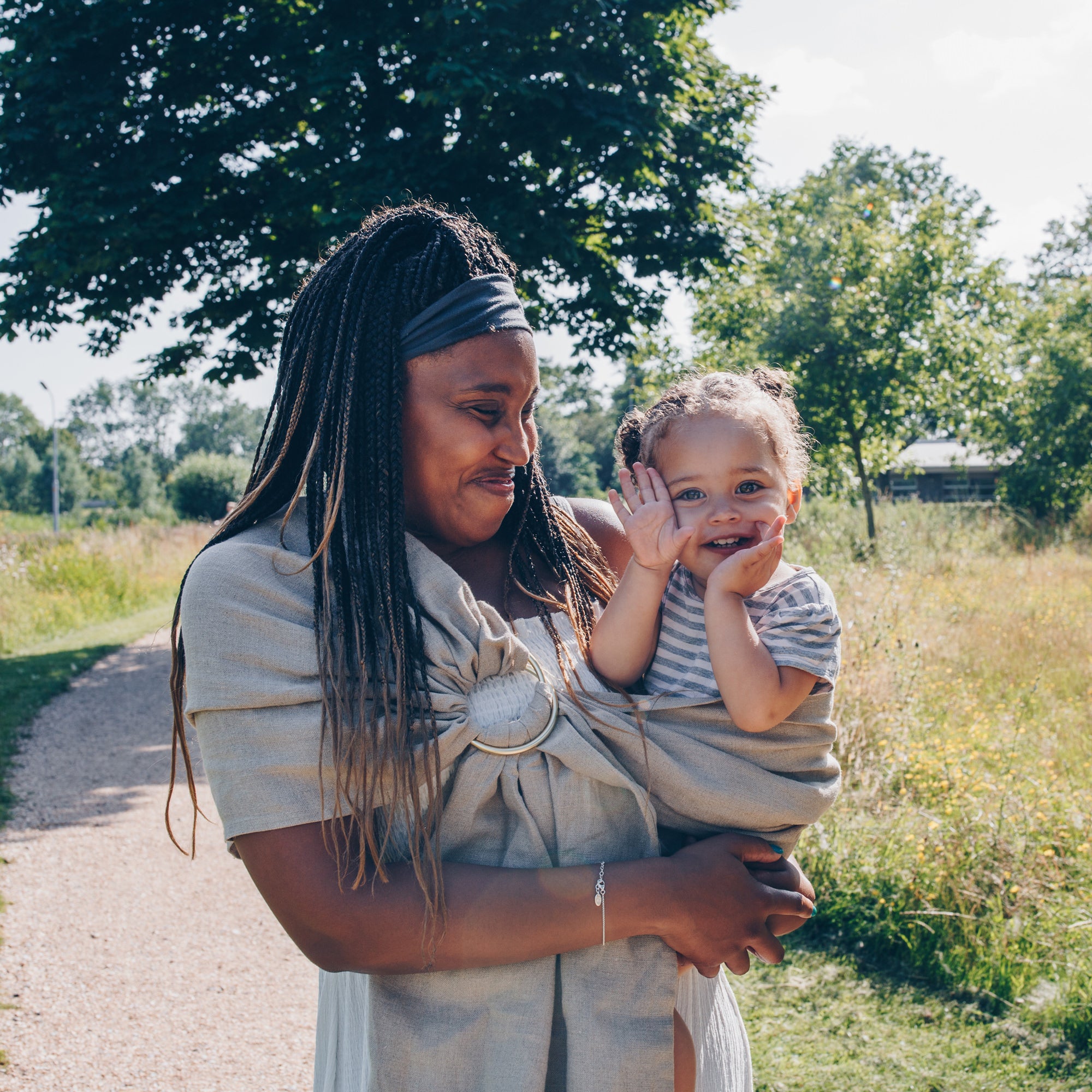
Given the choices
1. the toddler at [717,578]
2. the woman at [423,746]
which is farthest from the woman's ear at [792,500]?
the woman at [423,746]

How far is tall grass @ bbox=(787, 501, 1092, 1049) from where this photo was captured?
354 cm

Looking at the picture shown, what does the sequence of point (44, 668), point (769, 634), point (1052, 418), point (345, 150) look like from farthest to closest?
point (1052, 418) < point (44, 668) < point (345, 150) < point (769, 634)

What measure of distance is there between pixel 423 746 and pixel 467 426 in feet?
1.83

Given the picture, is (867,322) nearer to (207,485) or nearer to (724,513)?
(724,513)

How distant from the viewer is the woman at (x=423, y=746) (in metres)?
1.30

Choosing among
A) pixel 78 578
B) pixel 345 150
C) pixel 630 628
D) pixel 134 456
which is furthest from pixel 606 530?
pixel 134 456

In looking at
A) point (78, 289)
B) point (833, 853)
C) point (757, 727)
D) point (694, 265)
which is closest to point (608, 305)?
point (694, 265)

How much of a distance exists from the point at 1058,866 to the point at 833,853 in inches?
36.2

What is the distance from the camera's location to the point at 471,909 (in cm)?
130

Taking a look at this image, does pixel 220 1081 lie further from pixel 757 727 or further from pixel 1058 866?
pixel 1058 866

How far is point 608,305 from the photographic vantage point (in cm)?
986

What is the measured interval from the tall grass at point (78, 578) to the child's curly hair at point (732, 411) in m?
11.3

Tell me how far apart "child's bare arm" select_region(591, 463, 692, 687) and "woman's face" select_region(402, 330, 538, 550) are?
257 mm

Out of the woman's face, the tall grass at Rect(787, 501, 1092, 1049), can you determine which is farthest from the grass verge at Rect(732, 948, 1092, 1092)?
the woman's face
